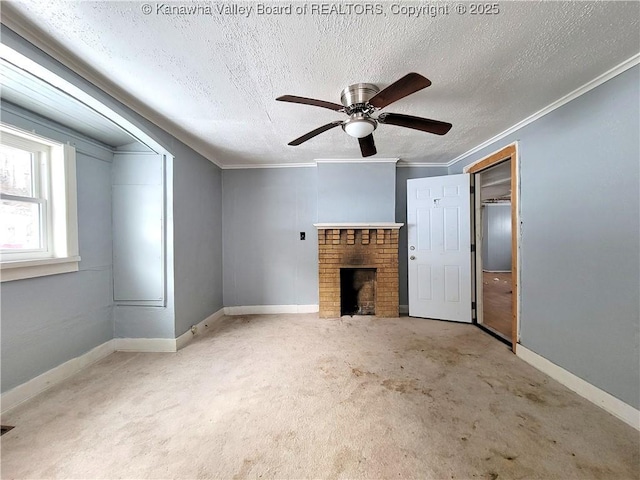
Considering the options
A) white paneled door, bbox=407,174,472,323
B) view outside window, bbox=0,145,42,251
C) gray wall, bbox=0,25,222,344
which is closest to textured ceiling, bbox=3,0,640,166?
gray wall, bbox=0,25,222,344

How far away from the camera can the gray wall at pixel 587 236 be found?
1479mm

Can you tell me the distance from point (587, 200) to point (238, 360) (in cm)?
319

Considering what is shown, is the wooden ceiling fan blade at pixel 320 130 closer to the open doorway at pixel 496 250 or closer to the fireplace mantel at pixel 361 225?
the fireplace mantel at pixel 361 225

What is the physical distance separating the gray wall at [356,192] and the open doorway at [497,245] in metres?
1.11

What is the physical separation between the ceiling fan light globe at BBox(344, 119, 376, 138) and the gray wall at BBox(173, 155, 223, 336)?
1.94 metres

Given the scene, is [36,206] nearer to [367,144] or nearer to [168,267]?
[168,267]

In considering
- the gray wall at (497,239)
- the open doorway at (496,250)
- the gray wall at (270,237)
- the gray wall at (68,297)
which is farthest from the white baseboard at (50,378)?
the gray wall at (497,239)

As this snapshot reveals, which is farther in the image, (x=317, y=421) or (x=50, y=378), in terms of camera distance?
(x=50, y=378)

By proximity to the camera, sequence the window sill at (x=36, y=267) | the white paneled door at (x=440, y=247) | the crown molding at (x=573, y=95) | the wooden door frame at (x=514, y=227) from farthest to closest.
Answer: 1. the white paneled door at (x=440, y=247)
2. the wooden door frame at (x=514, y=227)
3. the window sill at (x=36, y=267)
4. the crown molding at (x=573, y=95)

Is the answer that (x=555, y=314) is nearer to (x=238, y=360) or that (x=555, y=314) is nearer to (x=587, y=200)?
(x=587, y=200)

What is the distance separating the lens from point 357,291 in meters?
3.63

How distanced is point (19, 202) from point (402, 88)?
2971 millimetres

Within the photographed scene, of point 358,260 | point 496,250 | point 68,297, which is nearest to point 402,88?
point 358,260

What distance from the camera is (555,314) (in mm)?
1940
